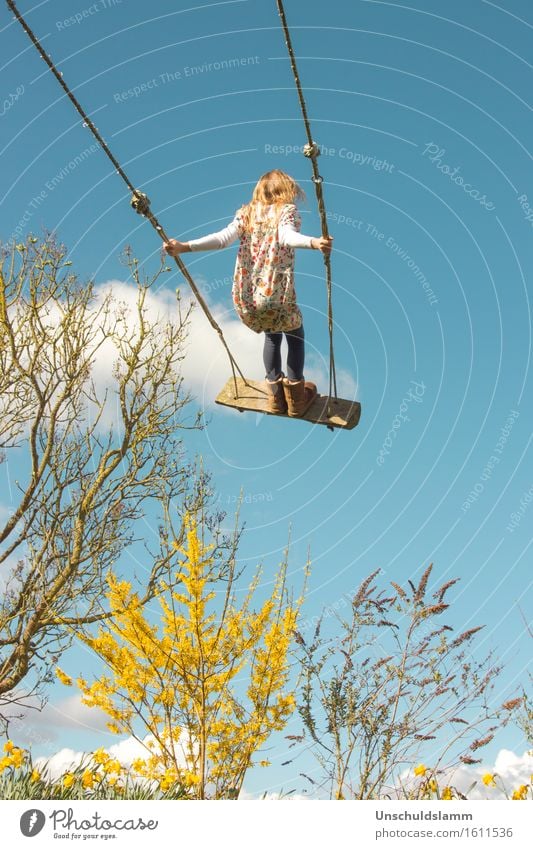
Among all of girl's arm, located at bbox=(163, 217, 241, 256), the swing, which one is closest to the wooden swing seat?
the swing

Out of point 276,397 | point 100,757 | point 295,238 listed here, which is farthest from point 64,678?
point 295,238

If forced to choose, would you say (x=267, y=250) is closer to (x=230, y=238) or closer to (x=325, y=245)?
(x=230, y=238)

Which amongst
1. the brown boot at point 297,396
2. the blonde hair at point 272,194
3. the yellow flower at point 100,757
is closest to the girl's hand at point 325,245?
the blonde hair at point 272,194

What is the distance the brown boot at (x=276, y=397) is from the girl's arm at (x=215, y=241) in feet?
3.76

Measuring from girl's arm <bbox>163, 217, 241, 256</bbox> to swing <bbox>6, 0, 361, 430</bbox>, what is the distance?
21cm

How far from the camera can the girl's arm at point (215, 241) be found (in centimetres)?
550

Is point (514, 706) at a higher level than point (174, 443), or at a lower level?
lower

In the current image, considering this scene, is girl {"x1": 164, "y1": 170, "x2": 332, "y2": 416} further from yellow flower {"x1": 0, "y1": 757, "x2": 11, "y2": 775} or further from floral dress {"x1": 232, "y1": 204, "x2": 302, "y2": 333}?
yellow flower {"x1": 0, "y1": 757, "x2": 11, "y2": 775}

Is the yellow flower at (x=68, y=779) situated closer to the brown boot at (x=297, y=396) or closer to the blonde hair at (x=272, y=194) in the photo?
the brown boot at (x=297, y=396)

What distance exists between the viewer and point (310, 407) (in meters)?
6.43

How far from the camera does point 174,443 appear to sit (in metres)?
10.6
